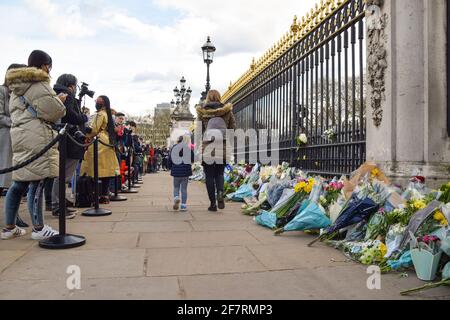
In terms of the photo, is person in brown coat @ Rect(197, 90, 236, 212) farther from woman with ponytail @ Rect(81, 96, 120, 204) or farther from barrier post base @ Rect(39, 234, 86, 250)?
barrier post base @ Rect(39, 234, 86, 250)

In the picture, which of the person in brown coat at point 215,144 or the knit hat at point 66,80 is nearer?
the knit hat at point 66,80

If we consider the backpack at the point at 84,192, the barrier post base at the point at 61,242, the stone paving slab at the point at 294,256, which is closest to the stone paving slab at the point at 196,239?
the stone paving slab at the point at 294,256

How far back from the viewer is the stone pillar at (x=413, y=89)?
5.11 metres

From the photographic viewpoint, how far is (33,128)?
15.1ft

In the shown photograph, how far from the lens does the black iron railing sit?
6.47m

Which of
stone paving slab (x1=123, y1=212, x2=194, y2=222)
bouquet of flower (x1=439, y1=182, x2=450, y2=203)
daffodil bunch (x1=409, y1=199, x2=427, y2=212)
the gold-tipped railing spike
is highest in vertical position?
the gold-tipped railing spike

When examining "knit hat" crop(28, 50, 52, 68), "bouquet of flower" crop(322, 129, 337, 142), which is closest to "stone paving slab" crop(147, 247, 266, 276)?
"knit hat" crop(28, 50, 52, 68)

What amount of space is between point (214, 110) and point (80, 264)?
4.12m

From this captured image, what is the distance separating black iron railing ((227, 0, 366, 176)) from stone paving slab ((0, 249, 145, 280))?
12.5 ft

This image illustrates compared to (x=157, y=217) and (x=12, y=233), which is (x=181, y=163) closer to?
(x=157, y=217)

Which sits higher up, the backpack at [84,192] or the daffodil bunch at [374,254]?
the backpack at [84,192]

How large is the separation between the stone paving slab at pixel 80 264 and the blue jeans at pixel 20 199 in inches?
27.2

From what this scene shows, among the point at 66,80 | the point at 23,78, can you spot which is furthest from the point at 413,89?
the point at 66,80

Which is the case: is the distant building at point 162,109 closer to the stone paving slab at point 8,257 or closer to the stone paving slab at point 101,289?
the stone paving slab at point 8,257
